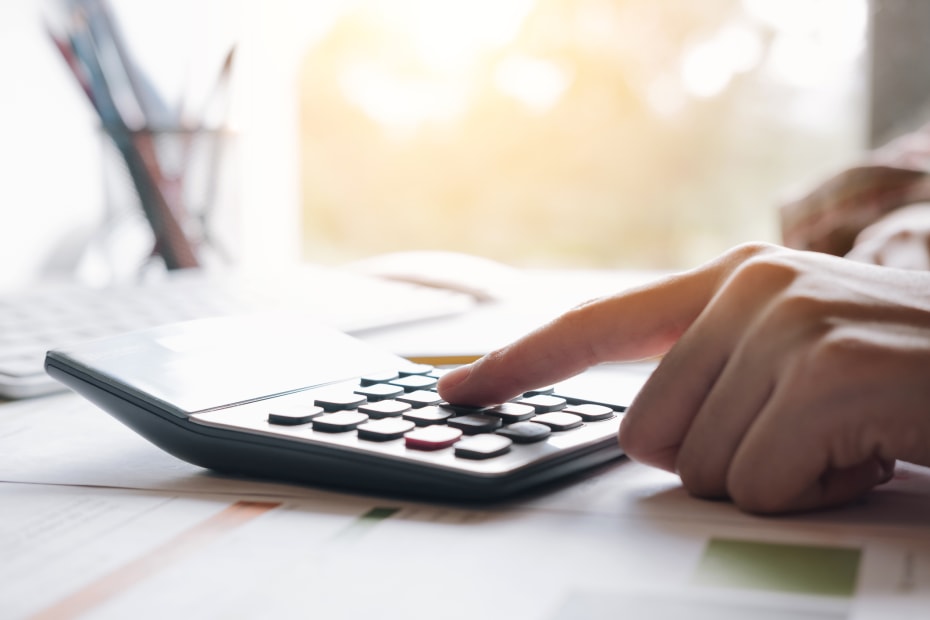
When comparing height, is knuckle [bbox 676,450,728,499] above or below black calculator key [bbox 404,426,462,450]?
below

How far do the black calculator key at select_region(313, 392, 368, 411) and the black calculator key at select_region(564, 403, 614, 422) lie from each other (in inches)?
3.7

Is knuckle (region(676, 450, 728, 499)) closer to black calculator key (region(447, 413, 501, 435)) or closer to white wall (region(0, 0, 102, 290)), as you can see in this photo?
black calculator key (region(447, 413, 501, 435))

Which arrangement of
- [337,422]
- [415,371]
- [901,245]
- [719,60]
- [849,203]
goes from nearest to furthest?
[337,422] < [415,371] < [901,245] < [849,203] < [719,60]

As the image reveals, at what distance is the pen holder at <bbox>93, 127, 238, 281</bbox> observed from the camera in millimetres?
1018

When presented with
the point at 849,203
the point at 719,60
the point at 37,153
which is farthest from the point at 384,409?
the point at 719,60

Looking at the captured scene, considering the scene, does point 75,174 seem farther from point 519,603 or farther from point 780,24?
point 780,24

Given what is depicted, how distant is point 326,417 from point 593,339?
0.41 feet

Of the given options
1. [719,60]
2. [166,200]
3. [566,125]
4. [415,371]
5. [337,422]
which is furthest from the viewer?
[566,125]

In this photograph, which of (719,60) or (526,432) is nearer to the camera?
(526,432)

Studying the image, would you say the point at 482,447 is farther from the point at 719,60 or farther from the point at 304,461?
the point at 719,60

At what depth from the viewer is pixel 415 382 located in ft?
1.49

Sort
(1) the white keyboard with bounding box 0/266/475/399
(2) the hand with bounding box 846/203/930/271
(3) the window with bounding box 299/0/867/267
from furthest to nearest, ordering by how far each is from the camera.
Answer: (3) the window with bounding box 299/0/867/267 < (2) the hand with bounding box 846/203/930/271 < (1) the white keyboard with bounding box 0/266/475/399

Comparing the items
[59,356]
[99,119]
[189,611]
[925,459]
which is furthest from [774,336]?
[99,119]

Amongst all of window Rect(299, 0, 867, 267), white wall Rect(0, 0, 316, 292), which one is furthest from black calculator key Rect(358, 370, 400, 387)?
window Rect(299, 0, 867, 267)
